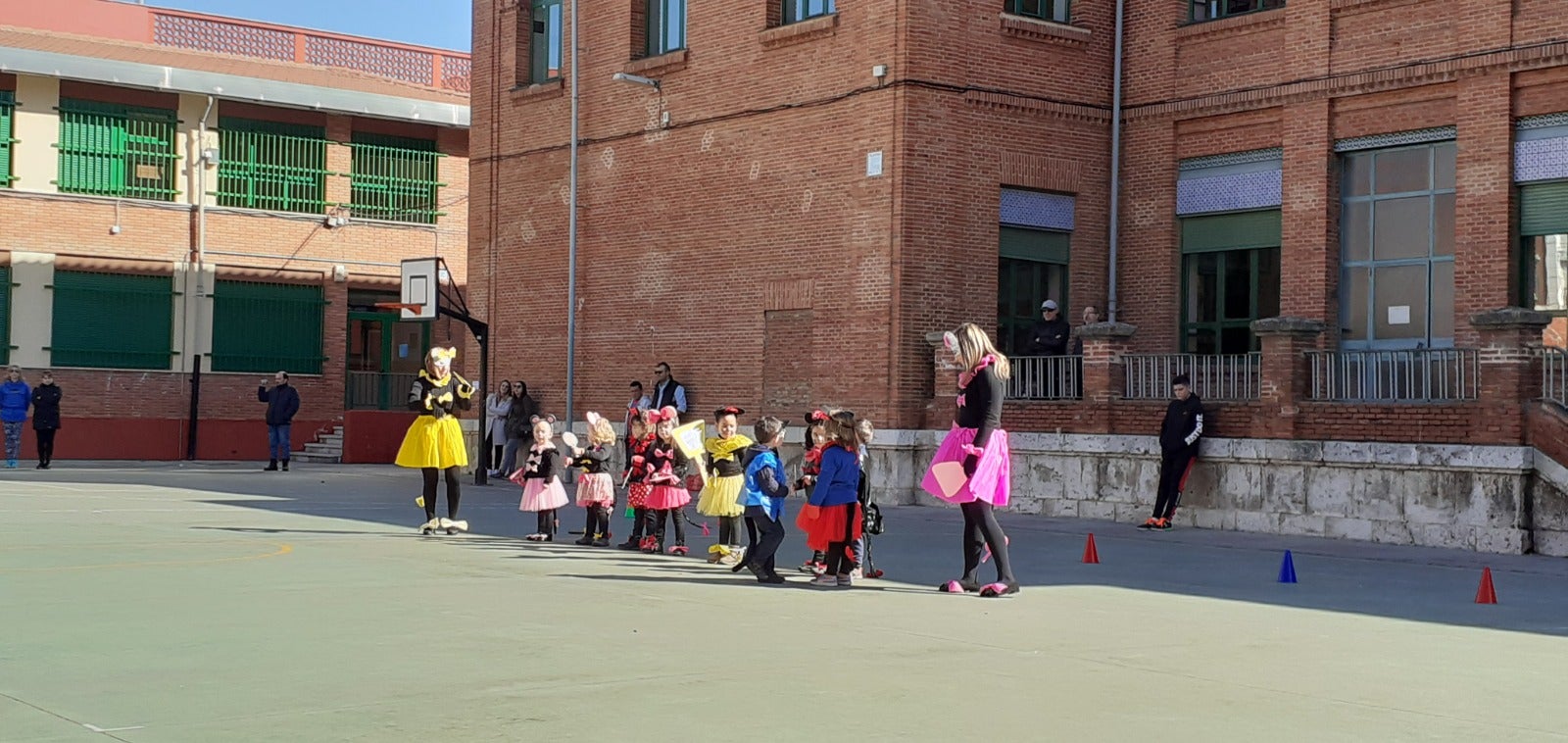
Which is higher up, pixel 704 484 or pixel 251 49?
pixel 251 49

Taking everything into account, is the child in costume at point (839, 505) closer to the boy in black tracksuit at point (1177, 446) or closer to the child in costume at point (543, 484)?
the child in costume at point (543, 484)

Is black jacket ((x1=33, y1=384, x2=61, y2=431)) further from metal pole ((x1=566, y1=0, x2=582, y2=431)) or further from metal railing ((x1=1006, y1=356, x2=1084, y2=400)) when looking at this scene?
A: metal railing ((x1=1006, y1=356, x2=1084, y2=400))

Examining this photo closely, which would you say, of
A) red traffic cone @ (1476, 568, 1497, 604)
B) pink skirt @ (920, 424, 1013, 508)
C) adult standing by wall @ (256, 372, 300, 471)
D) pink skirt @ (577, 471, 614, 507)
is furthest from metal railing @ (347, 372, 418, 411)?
red traffic cone @ (1476, 568, 1497, 604)

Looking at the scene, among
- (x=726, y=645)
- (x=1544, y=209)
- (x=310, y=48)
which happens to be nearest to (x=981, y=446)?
(x=726, y=645)

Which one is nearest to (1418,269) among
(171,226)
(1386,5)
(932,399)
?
(1386,5)

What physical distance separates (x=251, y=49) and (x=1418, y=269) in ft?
88.5

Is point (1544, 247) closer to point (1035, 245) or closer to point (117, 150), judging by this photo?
point (1035, 245)

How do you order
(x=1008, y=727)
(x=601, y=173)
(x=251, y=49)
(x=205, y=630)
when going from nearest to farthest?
(x=1008, y=727) < (x=205, y=630) < (x=601, y=173) < (x=251, y=49)

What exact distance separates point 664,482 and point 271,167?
83.4ft

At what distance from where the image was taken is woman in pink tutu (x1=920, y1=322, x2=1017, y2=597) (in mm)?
13297

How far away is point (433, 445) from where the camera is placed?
17766 mm

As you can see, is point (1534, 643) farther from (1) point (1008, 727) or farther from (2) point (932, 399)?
(2) point (932, 399)

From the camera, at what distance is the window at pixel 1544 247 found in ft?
70.8

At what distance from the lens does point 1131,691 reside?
8.61m
